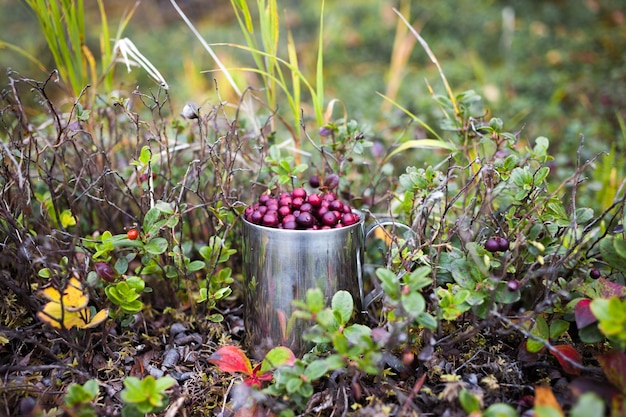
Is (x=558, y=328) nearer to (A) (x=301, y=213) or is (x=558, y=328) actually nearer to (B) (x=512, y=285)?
(B) (x=512, y=285)

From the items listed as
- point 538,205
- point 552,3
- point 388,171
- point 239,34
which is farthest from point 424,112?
point 239,34

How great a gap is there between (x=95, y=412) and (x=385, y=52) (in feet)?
15.3

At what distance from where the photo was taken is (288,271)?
1.02 m

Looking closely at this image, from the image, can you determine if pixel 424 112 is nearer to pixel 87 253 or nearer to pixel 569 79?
pixel 569 79

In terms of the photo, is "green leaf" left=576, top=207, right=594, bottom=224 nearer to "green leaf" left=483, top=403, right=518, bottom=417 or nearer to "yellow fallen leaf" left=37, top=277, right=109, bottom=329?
"green leaf" left=483, top=403, right=518, bottom=417

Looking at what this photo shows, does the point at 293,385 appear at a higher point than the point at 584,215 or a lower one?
lower

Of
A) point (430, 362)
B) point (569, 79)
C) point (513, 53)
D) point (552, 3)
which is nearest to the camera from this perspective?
point (430, 362)

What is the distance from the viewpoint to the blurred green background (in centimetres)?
318


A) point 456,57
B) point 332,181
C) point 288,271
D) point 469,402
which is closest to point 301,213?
point 288,271

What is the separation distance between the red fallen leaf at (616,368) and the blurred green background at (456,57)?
178 cm

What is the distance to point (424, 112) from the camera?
2.83m

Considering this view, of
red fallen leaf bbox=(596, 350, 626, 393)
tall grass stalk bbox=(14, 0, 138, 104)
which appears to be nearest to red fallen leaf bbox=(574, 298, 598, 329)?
red fallen leaf bbox=(596, 350, 626, 393)

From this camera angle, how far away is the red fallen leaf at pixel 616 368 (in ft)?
2.70

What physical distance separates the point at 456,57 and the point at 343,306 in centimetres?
419
